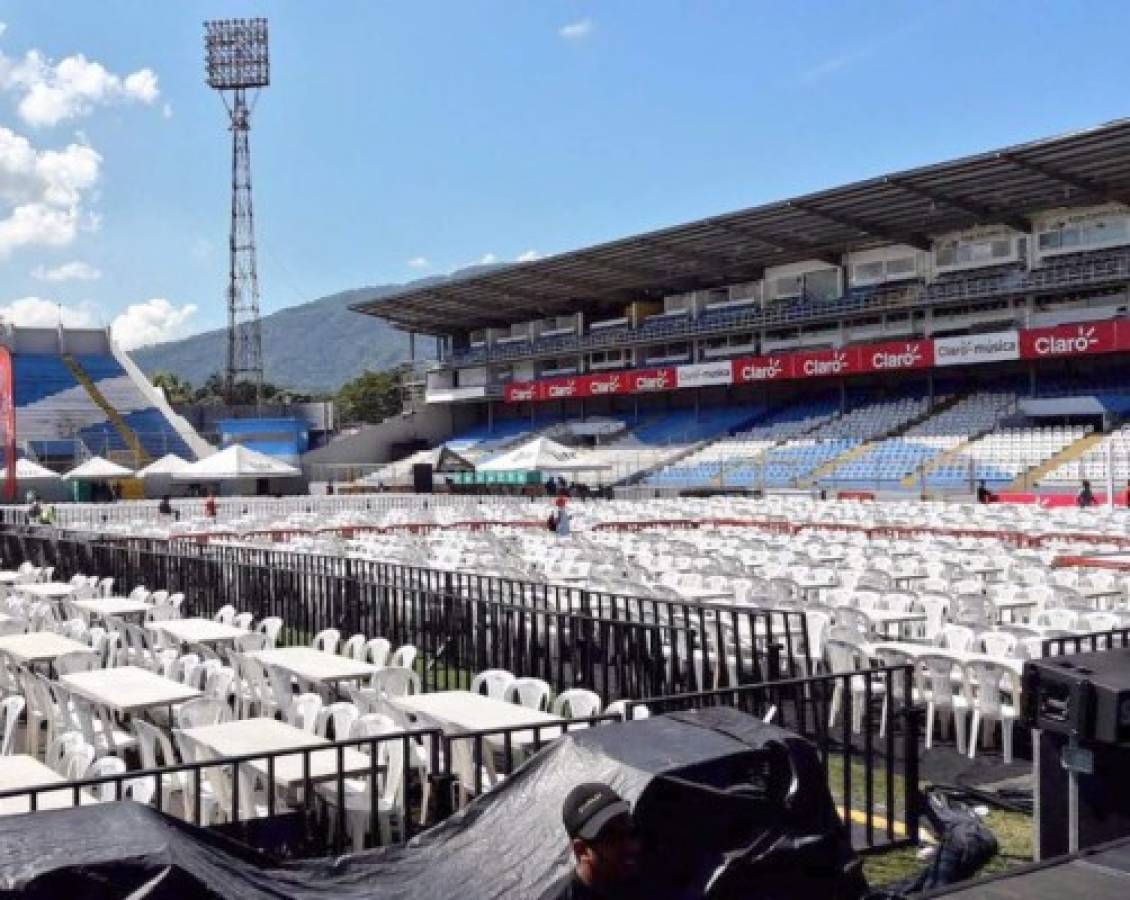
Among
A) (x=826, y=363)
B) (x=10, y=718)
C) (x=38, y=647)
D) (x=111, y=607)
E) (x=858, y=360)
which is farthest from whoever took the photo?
(x=826, y=363)

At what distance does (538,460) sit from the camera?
37.2 meters

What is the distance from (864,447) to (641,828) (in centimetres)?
4441

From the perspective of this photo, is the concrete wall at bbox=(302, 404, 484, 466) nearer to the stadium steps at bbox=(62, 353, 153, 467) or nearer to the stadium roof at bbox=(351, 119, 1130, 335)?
the stadium roof at bbox=(351, 119, 1130, 335)

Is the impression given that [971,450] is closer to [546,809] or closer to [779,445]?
[779,445]

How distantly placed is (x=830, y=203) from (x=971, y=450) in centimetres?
A: 1071

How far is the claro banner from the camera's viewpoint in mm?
41812

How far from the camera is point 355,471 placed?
6372 cm

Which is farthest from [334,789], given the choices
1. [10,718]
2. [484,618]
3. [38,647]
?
[38,647]

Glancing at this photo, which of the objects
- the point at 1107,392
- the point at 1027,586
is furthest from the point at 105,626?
the point at 1107,392

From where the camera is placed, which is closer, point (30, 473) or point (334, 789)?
point (334, 789)

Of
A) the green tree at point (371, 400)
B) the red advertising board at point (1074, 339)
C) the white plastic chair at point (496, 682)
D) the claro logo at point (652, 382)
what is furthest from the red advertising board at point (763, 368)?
the green tree at point (371, 400)

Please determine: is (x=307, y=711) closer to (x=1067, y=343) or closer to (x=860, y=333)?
(x=1067, y=343)

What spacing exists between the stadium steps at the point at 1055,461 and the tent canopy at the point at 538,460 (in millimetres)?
13591

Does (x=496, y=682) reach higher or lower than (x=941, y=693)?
higher
